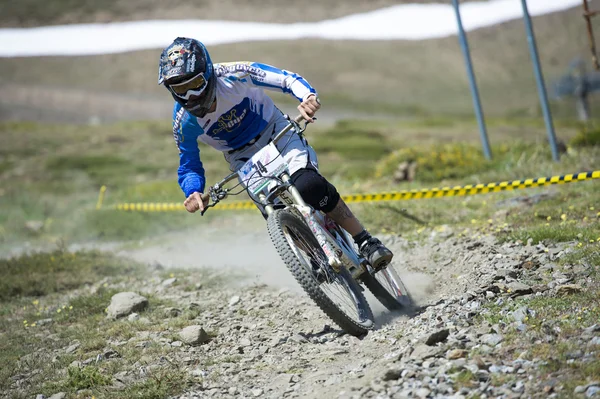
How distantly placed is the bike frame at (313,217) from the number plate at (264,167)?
8cm

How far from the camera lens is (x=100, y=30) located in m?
38.2

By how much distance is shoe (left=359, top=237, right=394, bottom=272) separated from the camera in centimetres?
652

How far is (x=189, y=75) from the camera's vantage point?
609cm

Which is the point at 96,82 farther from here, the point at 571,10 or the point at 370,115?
the point at 571,10

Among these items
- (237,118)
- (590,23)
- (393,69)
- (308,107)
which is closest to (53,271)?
(237,118)

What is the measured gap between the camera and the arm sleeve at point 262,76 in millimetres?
6457

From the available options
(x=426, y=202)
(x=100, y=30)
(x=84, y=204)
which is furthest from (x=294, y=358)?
(x=100, y=30)

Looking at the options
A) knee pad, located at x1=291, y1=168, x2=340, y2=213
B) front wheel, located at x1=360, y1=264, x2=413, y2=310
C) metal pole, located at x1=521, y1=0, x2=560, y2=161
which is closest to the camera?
knee pad, located at x1=291, y1=168, x2=340, y2=213

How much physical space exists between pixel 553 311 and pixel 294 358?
2.13m

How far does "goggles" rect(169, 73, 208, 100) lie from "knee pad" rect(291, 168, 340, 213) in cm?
111

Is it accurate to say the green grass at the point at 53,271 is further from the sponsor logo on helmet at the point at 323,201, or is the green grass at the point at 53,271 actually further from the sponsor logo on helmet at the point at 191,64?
the sponsor logo on helmet at the point at 191,64

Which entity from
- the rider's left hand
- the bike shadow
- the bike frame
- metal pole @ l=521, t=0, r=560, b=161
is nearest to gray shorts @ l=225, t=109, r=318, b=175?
the bike frame

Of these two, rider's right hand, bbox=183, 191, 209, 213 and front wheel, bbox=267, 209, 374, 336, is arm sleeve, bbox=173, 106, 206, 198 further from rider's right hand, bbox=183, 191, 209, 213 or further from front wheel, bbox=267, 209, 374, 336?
front wheel, bbox=267, 209, 374, 336

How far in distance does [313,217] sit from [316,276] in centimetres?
51
